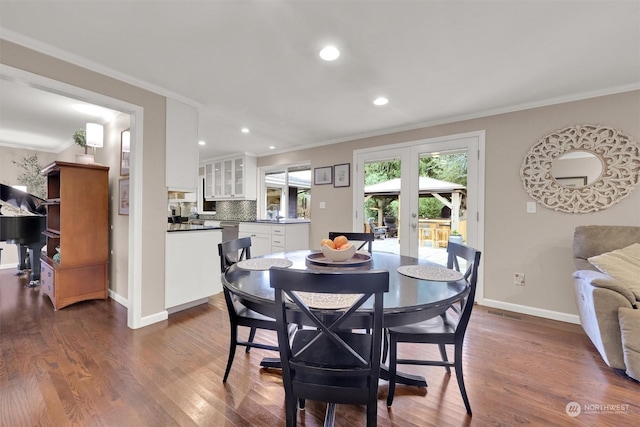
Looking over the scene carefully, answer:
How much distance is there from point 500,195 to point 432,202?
0.75 metres

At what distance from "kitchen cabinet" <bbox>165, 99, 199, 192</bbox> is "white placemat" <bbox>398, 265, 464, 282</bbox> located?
236 cm

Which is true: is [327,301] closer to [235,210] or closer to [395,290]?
[395,290]

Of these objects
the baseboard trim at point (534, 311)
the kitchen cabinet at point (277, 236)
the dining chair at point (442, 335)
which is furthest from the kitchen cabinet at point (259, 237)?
the dining chair at point (442, 335)

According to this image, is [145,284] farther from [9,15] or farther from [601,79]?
[601,79]

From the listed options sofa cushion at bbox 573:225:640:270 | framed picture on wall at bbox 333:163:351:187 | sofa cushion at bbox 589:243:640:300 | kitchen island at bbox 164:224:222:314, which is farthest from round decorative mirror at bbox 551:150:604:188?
→ kitchen island at bbox 164:224:222:314

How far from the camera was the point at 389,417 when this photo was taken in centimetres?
144

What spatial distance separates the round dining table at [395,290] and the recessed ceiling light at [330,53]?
4.81 feet

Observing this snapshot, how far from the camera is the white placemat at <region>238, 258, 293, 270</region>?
5.37ft

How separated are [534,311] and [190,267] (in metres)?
3.69

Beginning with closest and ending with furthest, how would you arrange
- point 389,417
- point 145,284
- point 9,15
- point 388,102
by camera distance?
1. point 389,417
2. point 9,15
3. point 145,284
4. point 388,102

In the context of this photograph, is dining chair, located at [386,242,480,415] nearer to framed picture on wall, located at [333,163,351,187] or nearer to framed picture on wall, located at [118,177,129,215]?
framed picture on wall, located at [333,163,351,187]

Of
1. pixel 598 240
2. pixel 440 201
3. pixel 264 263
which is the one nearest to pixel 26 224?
pixel 264 263

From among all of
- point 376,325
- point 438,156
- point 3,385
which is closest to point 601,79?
point 438,156

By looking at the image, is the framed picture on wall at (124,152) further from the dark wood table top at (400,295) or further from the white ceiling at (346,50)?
the dark wood table top at (400,295)
